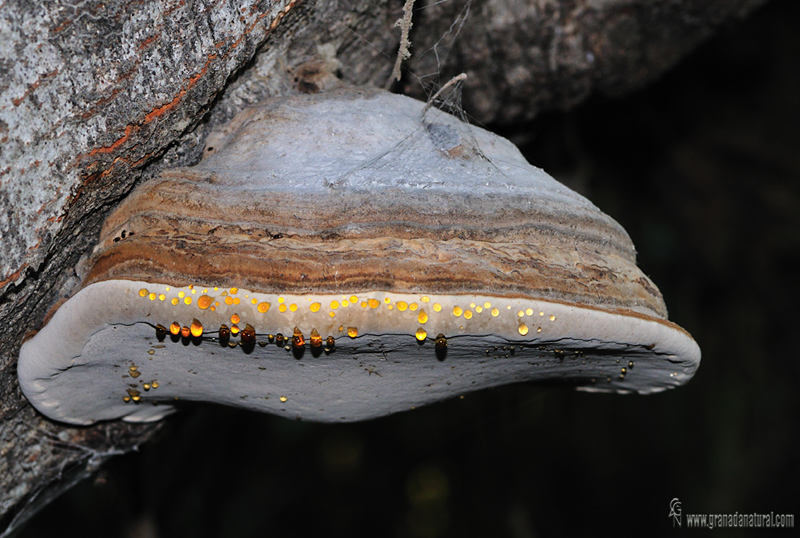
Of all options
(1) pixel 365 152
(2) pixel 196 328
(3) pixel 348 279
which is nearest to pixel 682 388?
(1) pixel 365 152

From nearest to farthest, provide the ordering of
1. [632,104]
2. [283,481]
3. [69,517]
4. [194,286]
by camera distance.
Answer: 1. [194,286]
2. [632,104]
3. [69,517]
4. [283,481]

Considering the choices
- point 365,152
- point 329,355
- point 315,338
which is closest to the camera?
point 315,338

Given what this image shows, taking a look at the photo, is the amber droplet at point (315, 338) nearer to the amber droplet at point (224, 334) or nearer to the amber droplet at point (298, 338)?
the amber droplet at point (298, 338)

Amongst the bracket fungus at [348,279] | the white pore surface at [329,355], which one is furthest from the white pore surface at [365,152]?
the white pore surface at [329,355]

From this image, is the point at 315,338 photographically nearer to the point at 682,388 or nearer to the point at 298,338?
the point at 298,338

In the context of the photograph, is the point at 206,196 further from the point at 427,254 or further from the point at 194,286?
the point at 427,254

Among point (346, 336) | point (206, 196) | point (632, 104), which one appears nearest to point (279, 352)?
point (346, 336)
